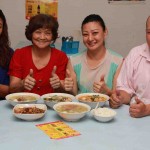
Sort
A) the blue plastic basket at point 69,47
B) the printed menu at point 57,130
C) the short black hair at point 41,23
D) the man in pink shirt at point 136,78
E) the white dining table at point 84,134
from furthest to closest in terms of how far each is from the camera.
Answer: the blue plastic basket at point 69,47
the short black hair at point 41,23
the man in pink shirt at point 136,78
the printed menu at point 57,130
the white dining table at point 84,134

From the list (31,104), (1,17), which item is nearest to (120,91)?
(31,104)

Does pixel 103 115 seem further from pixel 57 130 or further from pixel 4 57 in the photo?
pixel 4 57

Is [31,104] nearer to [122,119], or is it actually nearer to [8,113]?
[8,113]

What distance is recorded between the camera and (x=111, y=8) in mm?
3504

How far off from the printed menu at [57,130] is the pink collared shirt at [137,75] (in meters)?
0.76

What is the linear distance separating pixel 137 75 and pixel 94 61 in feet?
1.56

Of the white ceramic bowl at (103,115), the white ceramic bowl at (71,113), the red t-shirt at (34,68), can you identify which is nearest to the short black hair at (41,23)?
the red t-shirt at (34,68)

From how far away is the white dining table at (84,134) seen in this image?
1.29 meters

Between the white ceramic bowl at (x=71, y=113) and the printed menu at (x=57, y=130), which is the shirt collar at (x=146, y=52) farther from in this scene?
the printed menu at (x=57, y=130)

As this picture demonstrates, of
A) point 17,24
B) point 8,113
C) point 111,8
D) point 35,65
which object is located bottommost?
point 8,113

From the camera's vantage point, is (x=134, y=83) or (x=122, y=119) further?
(x=134, y=83)

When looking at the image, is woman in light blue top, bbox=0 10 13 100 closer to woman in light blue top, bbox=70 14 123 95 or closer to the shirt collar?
→ woman in light blue top, bbox=70 14 123 95

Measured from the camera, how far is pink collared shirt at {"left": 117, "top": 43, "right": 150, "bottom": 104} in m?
2.10

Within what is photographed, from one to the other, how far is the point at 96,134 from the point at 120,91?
73 centimetres
